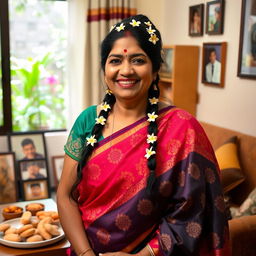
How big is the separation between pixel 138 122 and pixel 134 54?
234mm

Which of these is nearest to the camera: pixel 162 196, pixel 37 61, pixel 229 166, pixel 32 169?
pixel 162 196

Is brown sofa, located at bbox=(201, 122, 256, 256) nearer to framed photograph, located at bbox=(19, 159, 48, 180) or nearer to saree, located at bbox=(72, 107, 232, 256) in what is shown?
saree, located at bbox=(72, 107, 232, 256)

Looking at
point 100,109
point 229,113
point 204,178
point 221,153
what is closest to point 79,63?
point 229,113

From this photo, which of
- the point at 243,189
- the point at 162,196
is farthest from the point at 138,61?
the point at 243,189

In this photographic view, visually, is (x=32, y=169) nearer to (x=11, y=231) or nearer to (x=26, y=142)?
(x=26, y=142)

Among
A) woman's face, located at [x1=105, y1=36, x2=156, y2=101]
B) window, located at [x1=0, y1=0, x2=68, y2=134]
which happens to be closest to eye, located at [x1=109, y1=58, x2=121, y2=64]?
woman's face, located at [x1=105, y1=36, x2=156, y2=101]

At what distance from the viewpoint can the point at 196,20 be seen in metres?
3.31

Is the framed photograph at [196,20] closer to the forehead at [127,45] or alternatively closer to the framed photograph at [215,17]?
the framed photograph at [215,17]

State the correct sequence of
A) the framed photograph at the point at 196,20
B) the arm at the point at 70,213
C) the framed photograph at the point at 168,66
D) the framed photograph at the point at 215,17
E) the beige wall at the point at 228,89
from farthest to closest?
the framed photograph at the point at 168,66, the framed photograph at the point at 196,20, the framed photograph at the point at 215,17, the beige wall at the point at 228,89, the arm at the point at 70,213

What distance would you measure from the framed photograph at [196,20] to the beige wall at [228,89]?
0.16 feet

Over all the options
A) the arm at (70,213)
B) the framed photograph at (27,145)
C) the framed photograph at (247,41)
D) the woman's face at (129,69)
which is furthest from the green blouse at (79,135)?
the framed photograph at (27,145)

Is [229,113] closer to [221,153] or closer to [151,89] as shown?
[221,153]

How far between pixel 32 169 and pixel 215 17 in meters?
2.08

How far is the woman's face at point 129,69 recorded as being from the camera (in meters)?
1.31
